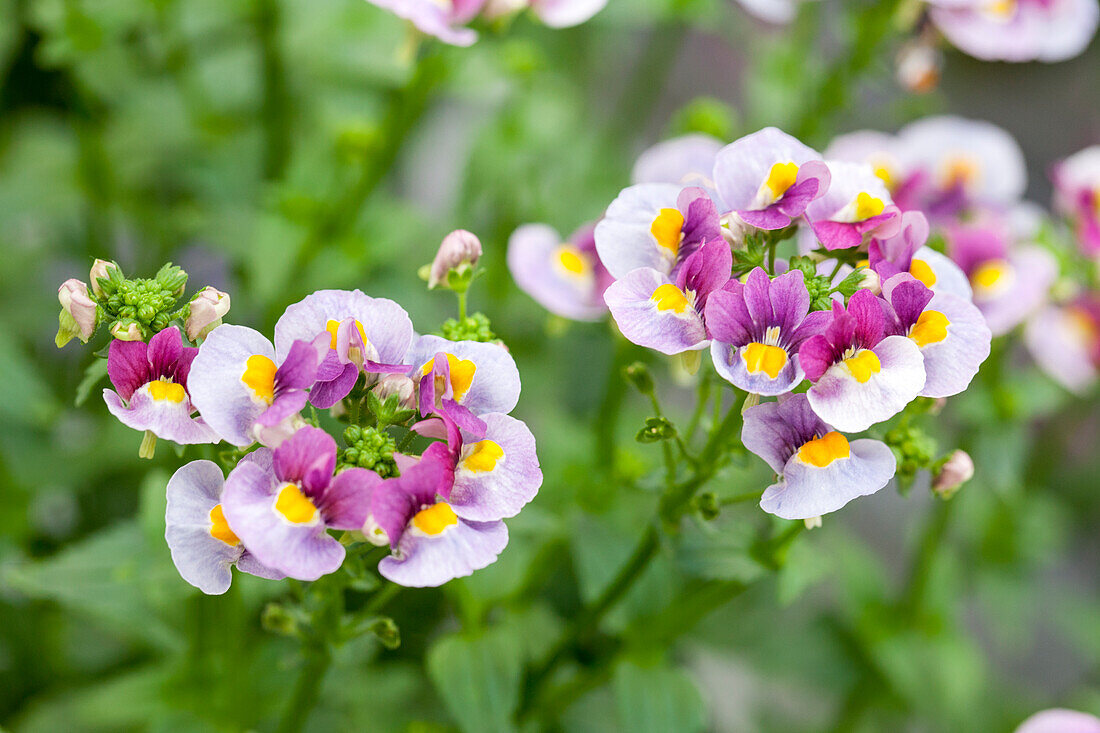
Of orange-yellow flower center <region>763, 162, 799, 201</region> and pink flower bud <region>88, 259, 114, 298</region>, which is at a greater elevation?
orange-yellow flower center <region>763, 162, 799, 201</region>

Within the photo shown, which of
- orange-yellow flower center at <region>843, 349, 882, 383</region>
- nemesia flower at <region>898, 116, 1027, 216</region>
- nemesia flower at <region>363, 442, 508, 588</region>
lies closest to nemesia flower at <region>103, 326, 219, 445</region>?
nemesia flower at <region>363, 442, 508, 588</region>

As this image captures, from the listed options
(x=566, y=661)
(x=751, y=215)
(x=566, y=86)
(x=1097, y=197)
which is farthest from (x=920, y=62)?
(x=566, y=661)

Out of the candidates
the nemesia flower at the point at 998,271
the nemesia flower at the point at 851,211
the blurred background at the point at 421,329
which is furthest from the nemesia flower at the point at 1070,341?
the nemesia flower at the point at 851,211

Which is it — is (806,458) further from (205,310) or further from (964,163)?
(964,163)

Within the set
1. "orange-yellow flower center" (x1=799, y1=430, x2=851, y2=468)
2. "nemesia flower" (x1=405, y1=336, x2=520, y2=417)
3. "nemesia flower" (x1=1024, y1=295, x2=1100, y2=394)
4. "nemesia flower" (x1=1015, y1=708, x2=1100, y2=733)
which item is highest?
"orange-yellow flower center" (x1=799, y1=430, x2=851, y2=468)

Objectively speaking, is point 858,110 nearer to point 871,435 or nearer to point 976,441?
point 976,441

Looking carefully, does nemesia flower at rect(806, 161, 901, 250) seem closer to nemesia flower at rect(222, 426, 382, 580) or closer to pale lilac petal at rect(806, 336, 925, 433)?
Result: pale lilac petal at rect(806, 336, 925, 433)
